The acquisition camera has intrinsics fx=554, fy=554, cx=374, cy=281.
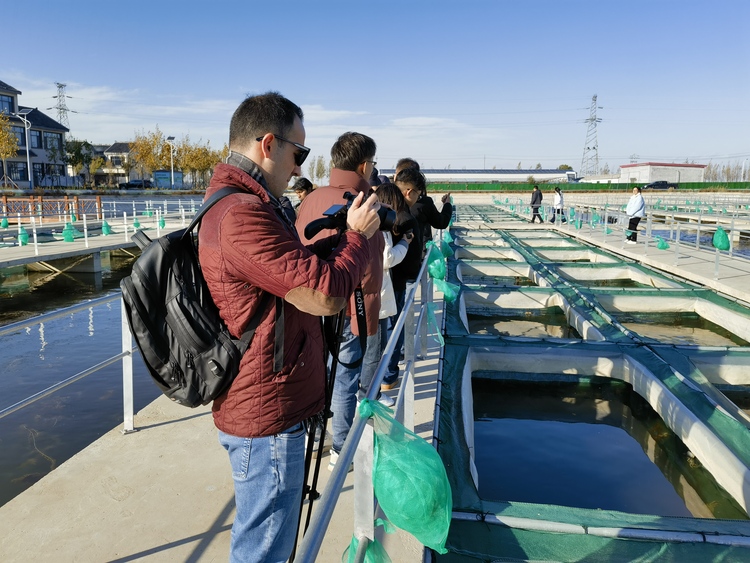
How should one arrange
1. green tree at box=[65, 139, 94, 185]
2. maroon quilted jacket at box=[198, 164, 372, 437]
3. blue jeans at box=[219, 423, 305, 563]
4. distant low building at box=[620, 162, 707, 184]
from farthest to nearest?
distant low building at box=[620, 162, 707, 184] → green tree at box=[65, 139, 94, 185] → blue jeans at box=[219, 423, 305, 563] → maroon quilted jacket at box=[198, 164, 372, 437]

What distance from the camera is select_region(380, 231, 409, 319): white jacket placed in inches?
148

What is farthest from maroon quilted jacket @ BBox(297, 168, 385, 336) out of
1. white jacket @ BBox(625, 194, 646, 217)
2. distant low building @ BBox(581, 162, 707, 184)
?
distant low building @ BBox(581, 162, 707, 184)

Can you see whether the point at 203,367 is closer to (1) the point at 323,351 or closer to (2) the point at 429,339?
(1) the point at 323,351

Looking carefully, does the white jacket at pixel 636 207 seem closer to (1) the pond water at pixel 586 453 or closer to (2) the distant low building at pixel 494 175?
(1) the pond water at pixel 586 453

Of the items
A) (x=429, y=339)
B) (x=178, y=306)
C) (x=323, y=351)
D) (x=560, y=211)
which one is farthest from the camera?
(x=560, y=211)

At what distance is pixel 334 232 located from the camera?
115 inches

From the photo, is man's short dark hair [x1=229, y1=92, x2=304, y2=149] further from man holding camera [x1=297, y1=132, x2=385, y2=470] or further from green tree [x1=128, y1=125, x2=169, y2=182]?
green tree [x1=128, y1=125, x2=169, y2=182]

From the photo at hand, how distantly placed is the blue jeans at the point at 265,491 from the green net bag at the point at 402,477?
0.83ft

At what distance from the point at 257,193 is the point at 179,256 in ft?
0.96

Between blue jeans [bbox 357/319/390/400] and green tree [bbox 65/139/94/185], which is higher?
green tree [bbox 65/139/94/185]

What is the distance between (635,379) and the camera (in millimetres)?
5090

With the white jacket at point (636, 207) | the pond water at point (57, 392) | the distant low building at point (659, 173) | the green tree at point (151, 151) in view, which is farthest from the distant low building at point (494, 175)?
the pond water at point (57, 392)

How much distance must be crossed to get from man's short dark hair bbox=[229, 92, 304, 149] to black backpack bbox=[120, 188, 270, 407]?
0.75 feet

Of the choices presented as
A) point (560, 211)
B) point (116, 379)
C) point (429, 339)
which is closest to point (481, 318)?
point (429, 339)
